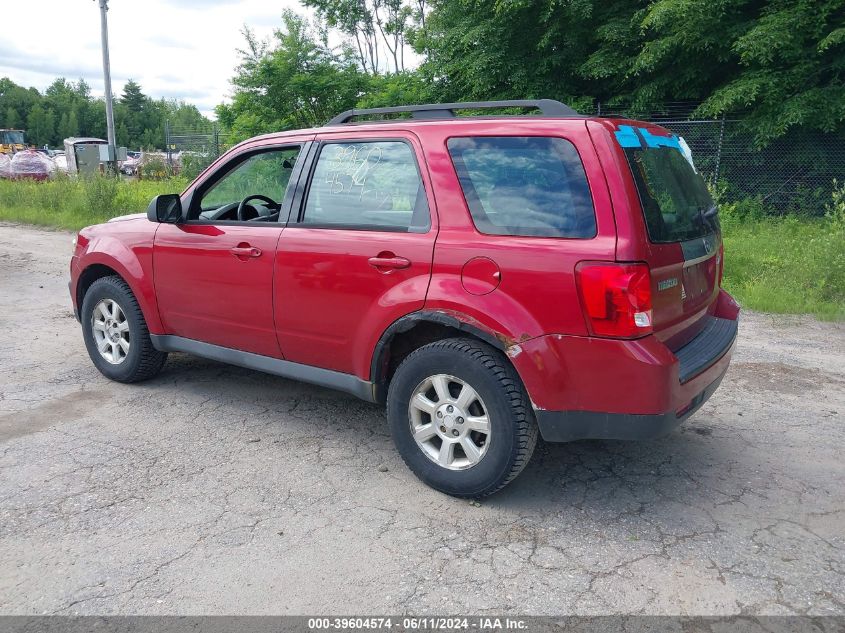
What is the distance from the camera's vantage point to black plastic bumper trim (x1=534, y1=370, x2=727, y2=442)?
301cm

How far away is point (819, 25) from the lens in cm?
1280

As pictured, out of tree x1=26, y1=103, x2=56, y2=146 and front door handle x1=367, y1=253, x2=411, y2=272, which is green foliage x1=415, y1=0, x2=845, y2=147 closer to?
front door handle x1=367, y1=253, x2=411, y2=272

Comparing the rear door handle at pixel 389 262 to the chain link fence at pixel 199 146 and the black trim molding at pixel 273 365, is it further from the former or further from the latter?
the chain link fence at pixel 199 146

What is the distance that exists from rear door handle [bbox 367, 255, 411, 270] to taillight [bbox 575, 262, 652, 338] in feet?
2.94

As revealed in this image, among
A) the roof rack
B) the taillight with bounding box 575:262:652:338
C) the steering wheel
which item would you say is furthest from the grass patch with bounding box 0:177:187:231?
the taillight with bounding box 575:262:652:338

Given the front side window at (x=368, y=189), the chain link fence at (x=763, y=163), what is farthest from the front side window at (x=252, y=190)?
the chain link fence at (x=763, y=163)

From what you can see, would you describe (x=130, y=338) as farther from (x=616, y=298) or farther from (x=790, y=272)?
(x=790, y=272)

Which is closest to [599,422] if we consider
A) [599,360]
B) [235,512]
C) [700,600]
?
[599,360]

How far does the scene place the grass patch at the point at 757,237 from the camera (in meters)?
7.87

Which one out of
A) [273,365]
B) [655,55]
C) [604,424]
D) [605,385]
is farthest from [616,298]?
[655,55]

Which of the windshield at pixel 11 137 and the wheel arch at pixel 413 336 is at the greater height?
the windshield at pixel 11 137

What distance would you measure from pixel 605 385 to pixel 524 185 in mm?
978

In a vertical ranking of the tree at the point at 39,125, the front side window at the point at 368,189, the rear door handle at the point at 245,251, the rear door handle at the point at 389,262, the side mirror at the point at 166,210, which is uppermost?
the tree at the point at 39,125

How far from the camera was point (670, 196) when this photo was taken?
11.0ft
